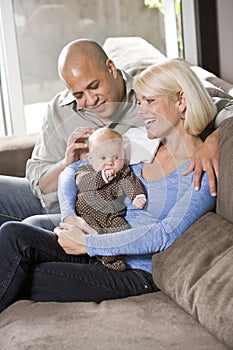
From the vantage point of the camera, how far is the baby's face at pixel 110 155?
2137mm

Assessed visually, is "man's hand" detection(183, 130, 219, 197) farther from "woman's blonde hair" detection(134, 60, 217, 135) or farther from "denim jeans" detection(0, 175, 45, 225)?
"denim jeans" detection(0, 175, 45, 225)

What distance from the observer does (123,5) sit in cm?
391

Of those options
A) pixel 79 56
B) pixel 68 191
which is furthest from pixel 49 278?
pixel 79 56

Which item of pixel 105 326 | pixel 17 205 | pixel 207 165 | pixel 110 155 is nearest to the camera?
pixel 105 326

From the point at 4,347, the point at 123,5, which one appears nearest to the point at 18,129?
the point at 123,5

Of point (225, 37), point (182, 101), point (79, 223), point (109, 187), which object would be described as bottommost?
point (79, 223)

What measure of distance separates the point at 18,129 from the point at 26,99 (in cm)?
15

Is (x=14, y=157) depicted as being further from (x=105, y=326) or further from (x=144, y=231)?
(x=105, y=326)

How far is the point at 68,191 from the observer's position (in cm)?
226

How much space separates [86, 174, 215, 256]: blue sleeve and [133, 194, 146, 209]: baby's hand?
7 cm

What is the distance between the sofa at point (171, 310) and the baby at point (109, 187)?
0.16m

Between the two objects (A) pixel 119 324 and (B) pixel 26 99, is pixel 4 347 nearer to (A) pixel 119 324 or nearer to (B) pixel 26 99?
(A) pixel 119 324

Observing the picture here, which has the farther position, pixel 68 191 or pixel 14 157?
pixel 14 157

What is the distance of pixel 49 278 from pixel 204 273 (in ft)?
1.46
